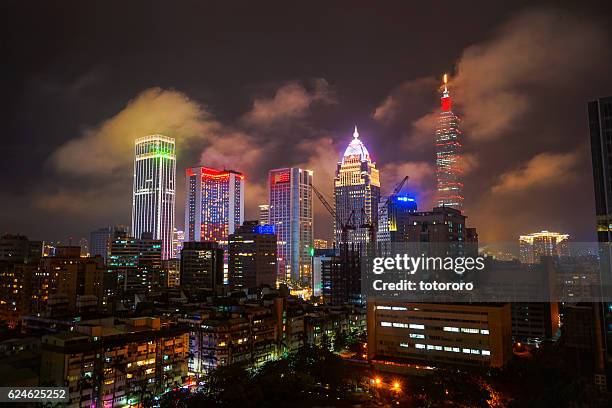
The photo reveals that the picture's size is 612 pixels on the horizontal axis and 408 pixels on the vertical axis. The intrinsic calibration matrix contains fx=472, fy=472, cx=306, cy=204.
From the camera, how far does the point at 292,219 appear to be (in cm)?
6769

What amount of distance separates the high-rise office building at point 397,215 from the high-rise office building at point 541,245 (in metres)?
11.3

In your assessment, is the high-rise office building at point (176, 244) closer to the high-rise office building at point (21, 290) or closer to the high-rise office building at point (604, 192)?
the high-rise office building at point (21, 290)

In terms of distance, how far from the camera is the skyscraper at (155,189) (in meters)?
69.1

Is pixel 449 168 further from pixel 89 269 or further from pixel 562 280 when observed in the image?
pixel 89 269

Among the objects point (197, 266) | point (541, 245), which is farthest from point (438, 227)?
point (197, 266)

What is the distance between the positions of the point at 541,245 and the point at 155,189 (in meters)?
52.7

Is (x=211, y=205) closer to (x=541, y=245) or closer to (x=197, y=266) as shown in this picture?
(x=197, y=266)

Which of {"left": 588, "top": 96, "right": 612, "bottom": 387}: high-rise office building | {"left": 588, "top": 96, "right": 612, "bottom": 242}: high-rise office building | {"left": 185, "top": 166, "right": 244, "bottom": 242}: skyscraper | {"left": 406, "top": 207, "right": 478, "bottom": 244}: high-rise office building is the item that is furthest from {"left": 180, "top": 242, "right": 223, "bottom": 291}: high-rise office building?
{"left": 588, "top": 96, "right": 612, "bottom": 242}: high-rise office building

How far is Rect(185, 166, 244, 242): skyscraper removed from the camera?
68125mm

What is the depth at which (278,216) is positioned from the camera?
69062 mm

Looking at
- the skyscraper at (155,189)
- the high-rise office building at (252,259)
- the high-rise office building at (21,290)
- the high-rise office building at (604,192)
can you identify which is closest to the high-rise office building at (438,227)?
the high-rise office building at (252,259)

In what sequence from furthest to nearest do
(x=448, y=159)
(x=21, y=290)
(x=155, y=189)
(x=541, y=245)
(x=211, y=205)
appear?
(x=155, y=189) → (x=211, y=205) → (x=448, y=159) → (x=541, y=245) → (x=21, y=290)

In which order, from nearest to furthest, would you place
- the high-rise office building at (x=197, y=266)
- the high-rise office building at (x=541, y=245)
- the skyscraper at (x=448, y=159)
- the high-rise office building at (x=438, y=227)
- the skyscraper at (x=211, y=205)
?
1. the high-rise office building at (x=541, y=245)
2. the high-rise office building at (x=438, y=227)
3. the high-rise office building at (x=197, y=266)
4. the skyscraper at (x=448, y=159)
5. the skyscraper at (x=211, y=205)

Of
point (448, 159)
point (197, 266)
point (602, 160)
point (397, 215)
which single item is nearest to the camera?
point (602, 160)
